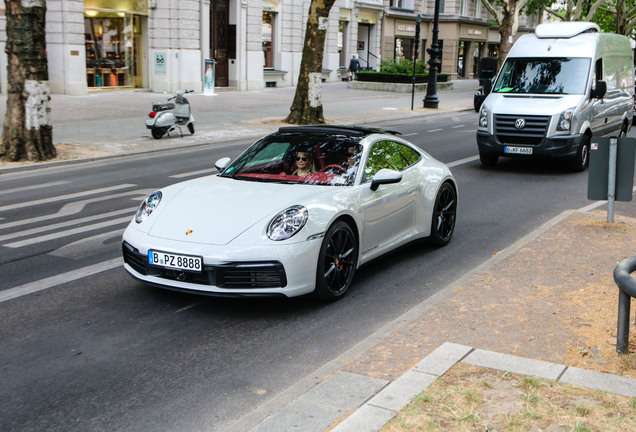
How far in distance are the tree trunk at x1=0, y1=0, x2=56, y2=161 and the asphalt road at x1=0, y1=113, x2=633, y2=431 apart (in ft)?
14.6

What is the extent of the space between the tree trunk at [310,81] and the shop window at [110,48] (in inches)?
461

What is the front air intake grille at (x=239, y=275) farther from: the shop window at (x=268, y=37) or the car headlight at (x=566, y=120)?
the shop window at (x=268, y=37)

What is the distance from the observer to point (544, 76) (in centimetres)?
1447

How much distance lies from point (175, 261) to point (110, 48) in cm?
2701

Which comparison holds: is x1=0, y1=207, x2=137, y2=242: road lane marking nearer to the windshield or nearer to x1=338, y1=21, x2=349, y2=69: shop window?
the windshield

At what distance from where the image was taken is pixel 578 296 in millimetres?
6332

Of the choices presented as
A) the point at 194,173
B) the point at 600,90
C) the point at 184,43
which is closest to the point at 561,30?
the point at 600,90

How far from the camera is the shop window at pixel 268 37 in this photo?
3826 centimetres

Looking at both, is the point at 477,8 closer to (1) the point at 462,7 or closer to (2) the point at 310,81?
(1) the point at 462,7

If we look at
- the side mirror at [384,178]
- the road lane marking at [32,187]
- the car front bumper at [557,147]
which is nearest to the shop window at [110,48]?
the road lane marking at [32,187]

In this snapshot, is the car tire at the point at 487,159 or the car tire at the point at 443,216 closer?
the car tire at the point at 443,216

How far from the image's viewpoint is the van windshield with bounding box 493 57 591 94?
14164mm

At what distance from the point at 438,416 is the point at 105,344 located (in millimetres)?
2587

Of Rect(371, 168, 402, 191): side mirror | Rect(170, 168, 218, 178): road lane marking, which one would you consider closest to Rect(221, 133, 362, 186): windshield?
Rect(371, 168, 402, 191): side mirror
